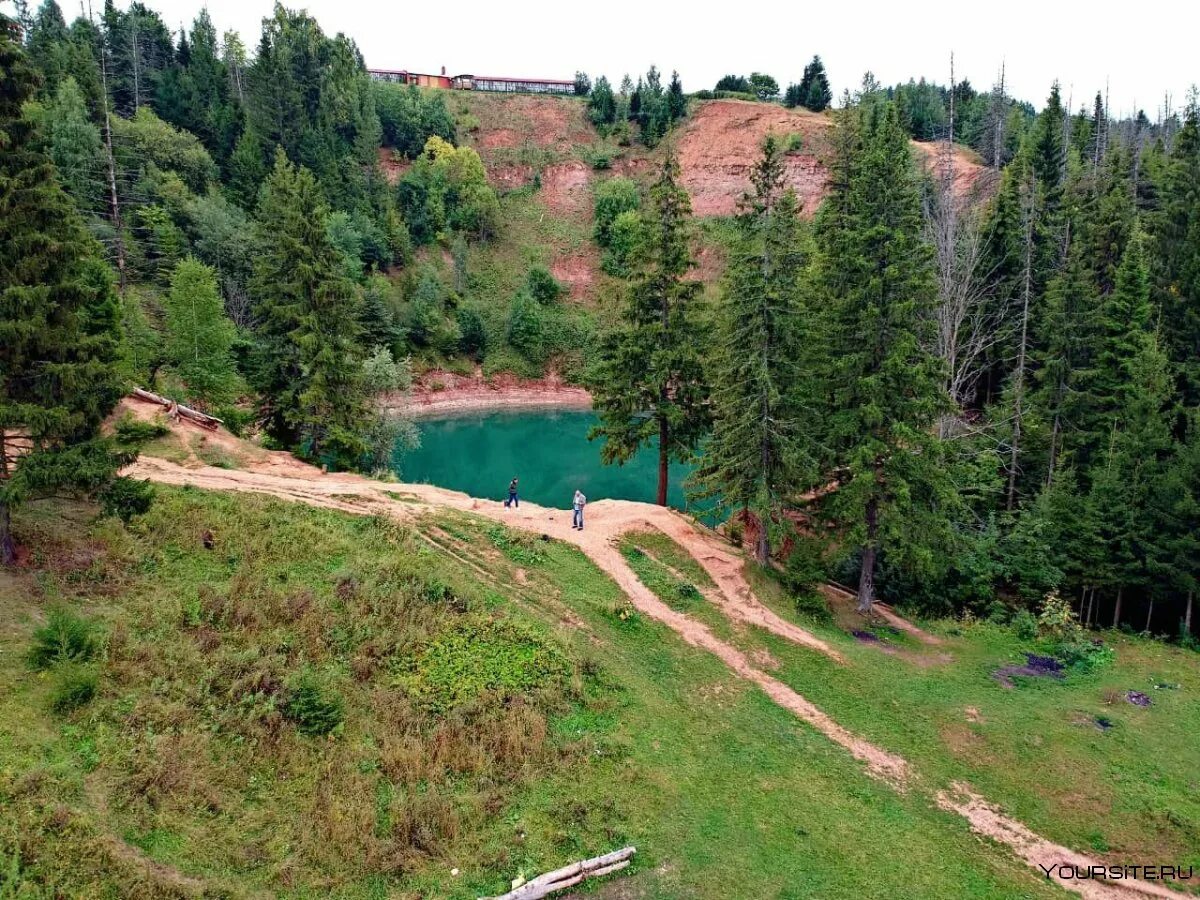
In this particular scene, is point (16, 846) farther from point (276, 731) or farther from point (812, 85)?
point (812, 85)

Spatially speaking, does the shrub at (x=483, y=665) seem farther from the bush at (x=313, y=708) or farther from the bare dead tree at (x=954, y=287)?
the bare dead tree at (x=954, y=287)

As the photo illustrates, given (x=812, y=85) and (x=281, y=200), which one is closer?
(x=281, y=200)

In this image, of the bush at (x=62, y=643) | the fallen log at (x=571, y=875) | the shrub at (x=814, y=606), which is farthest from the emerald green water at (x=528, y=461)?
the fallen log at (x=571, y=875)

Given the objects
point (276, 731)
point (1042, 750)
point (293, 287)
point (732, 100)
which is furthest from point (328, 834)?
point (732, 100)

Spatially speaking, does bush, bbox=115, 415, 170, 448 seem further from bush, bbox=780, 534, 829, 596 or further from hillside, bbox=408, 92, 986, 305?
hillside, bbox=408, 92, 986, 305

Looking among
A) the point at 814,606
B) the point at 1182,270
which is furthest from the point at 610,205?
the point at 814,606
